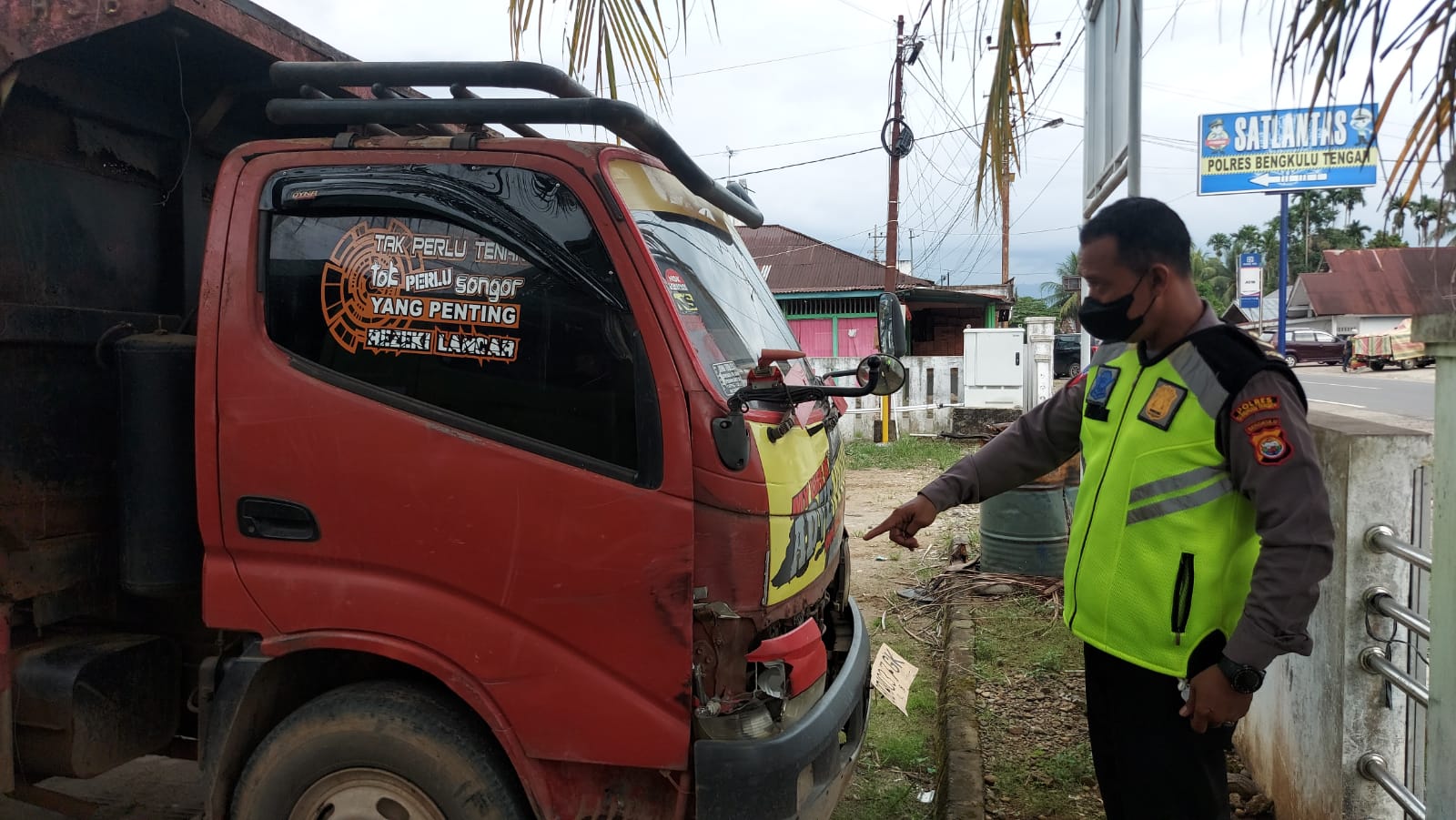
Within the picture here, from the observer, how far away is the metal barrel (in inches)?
222

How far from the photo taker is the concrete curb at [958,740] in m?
3.10

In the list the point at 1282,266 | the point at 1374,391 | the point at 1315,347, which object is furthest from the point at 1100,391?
the point at 1315,347

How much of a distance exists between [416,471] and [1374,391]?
22071 millimetres

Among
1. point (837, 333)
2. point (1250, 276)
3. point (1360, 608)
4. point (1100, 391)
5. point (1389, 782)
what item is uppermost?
point (1250, 276)

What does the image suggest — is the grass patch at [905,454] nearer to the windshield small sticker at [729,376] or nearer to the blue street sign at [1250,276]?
the blue street sign at [1250,276]

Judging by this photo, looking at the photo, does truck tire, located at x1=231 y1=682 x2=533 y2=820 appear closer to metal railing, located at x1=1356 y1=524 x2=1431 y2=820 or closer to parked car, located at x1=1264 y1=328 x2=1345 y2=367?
metal railing, located at x1=1356 y1=524 x2=1431 y2=820

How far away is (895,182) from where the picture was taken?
15227mm

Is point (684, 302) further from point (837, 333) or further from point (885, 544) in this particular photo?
point (837, 333)

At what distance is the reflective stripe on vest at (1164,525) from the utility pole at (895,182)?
35.1ft

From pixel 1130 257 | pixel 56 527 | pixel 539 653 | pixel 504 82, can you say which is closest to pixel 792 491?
pixel 539 653

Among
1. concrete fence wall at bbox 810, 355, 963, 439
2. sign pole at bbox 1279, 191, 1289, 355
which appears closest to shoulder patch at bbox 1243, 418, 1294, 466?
sign pole at bbox 1279, 191, 1289, 355

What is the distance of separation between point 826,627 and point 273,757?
1.57m

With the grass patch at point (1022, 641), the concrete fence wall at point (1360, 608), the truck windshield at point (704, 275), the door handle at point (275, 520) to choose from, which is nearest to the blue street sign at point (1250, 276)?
the grass patch at point (1022, 641)

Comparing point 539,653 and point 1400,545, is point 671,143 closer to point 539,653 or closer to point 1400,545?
point 539,653
